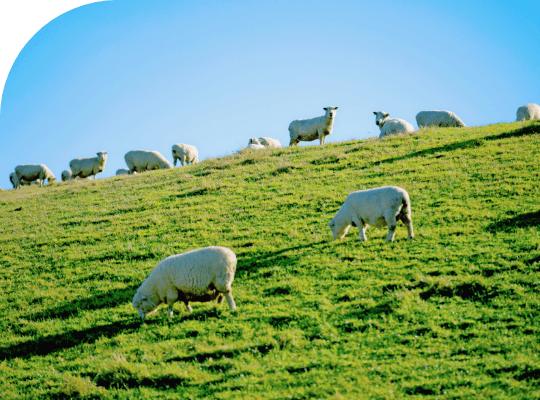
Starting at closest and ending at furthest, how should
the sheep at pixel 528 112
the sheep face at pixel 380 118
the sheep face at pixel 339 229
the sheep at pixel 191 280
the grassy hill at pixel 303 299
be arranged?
the grassy hill at pixel 303 299 → the sheep at pixel 191 280 → the sheep face at pixel 339 229 → the sheep face at pixel 380 118 → the sheep at pixel 528 112

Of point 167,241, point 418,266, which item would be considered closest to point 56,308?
point 167,241

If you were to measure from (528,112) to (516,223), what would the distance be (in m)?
29.1

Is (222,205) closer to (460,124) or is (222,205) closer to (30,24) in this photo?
(30,24)

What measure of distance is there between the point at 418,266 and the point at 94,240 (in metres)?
13.2

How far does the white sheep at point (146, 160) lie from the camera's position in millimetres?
40844

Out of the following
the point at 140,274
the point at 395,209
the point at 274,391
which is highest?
the point at 395,209

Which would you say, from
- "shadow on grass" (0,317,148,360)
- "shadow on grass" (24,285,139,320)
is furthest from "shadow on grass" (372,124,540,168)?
"shadow on grass" (0,317,148,360)

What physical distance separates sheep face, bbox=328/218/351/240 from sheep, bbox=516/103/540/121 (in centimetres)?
3067

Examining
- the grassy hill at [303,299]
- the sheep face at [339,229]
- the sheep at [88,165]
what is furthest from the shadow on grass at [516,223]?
the sheep at [88,165]

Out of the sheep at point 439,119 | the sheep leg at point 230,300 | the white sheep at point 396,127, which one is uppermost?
the sheep at point 439,119

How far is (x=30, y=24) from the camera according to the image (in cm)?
569

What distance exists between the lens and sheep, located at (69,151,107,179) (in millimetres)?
43188

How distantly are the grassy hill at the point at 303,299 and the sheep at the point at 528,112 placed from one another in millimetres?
17922

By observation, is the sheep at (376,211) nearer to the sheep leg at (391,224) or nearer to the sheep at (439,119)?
the sheep leg at (391,224)
